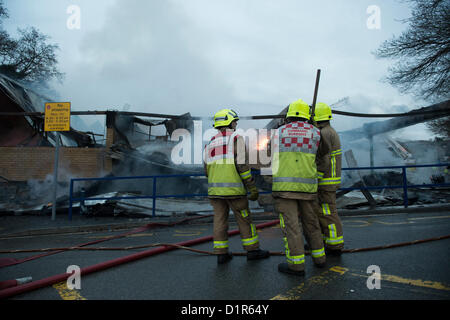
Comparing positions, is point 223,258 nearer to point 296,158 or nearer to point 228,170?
point 228,170

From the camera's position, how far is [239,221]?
334cm

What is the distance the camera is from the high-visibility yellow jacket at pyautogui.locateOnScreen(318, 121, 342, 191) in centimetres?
331

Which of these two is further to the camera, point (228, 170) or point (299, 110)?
point (228, 170)

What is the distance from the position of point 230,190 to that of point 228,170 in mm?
255

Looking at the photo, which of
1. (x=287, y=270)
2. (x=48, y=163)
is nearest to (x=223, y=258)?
(x=287, y=270)

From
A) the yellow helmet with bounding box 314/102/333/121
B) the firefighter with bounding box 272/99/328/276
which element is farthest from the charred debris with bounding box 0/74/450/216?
the firefighter with bounding box 272/99/328/276

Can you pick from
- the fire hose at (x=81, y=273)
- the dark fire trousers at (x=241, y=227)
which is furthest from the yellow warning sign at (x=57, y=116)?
the dark fire trousers at (x=241, y=227)

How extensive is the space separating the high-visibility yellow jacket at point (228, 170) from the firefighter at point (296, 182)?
0.45m

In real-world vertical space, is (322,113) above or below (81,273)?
above

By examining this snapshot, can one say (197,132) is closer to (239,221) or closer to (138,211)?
(138,211)

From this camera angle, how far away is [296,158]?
2.89 metres
